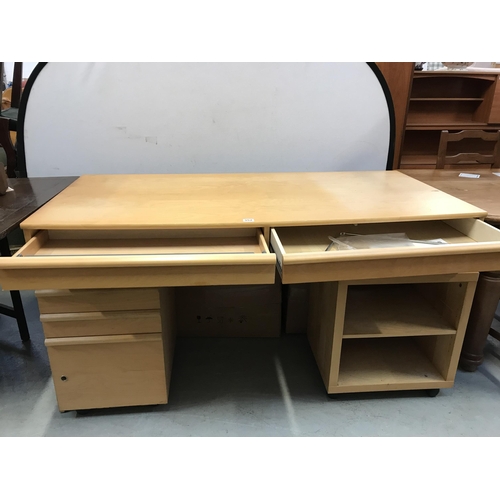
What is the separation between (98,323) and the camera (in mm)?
1188

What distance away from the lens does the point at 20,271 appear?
0.95 meters

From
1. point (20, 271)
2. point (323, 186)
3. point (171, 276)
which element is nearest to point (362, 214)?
point (323, 186)

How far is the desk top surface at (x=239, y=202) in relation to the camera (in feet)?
Result: 3.73

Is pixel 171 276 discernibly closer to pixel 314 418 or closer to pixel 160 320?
pixel 160 320

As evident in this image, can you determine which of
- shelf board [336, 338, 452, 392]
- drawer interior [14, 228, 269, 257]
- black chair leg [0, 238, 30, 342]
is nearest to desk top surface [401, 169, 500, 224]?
shelf board [336, 338, 452, 392]

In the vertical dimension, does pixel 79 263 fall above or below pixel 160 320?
above

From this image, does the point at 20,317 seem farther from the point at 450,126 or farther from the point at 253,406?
the point at 450,126

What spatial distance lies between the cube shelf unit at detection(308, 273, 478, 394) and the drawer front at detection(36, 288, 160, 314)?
60cm

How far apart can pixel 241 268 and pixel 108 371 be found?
0.62 meters

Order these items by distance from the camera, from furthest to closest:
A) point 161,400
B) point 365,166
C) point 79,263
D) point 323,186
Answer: point 365,166 → point 323,186 → point 161,400 → point 79,263

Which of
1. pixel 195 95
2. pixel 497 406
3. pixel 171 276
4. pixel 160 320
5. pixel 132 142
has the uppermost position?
pixel 195 95

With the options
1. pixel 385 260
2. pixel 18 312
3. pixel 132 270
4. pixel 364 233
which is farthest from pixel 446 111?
pixel 18 312

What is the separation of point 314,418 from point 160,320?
623 mm

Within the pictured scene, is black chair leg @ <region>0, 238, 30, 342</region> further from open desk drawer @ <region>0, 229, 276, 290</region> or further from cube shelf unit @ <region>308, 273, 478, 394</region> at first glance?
cube shelf unit @ <region>308, 273, 478, 394</region>
